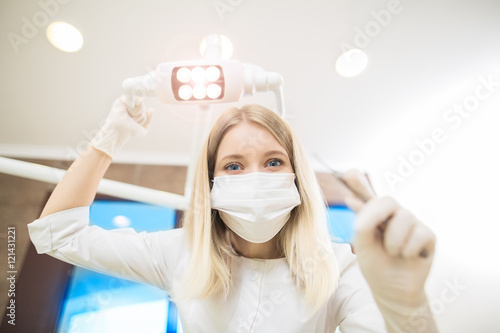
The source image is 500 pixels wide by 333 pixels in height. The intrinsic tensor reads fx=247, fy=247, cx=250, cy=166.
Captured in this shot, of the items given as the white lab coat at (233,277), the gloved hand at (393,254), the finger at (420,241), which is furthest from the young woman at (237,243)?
the finger at (420,241)

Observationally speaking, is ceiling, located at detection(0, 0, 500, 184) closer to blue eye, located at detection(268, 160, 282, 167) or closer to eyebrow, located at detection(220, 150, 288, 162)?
eyebrow, located at detection(220, 150, 288, 162)

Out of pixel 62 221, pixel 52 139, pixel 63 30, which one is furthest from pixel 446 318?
pixel 52 139

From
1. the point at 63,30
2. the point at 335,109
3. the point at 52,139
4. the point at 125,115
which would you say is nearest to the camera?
the point at 125,115

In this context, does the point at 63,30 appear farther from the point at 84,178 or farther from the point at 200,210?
the point at 200,210

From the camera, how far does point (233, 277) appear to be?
749mm

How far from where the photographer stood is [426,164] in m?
1.39

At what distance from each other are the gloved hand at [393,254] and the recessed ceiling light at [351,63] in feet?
3.48

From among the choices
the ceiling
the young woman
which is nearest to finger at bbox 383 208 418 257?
the young woman

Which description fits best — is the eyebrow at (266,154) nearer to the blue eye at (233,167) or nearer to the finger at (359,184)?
the blue eye at (233,167)

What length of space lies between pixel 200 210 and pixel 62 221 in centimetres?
36

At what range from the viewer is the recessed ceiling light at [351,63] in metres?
1.22

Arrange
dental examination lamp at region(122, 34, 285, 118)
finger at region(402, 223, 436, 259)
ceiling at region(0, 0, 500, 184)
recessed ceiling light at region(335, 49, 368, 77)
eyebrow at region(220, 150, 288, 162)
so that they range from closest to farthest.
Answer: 1. finger at region(402, 223, 436, 259)
2. dental examination lamp at region(122, 34, 285, 118)
3. eyebrow at region(220, 150, 288, 162)
4. ceiling at region(0, 0, 500, 184)
5. recessed ceiling light at region(335, 49, 368, 77)

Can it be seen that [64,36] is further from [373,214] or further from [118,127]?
[373,214]

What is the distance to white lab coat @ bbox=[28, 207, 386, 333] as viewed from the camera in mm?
648
